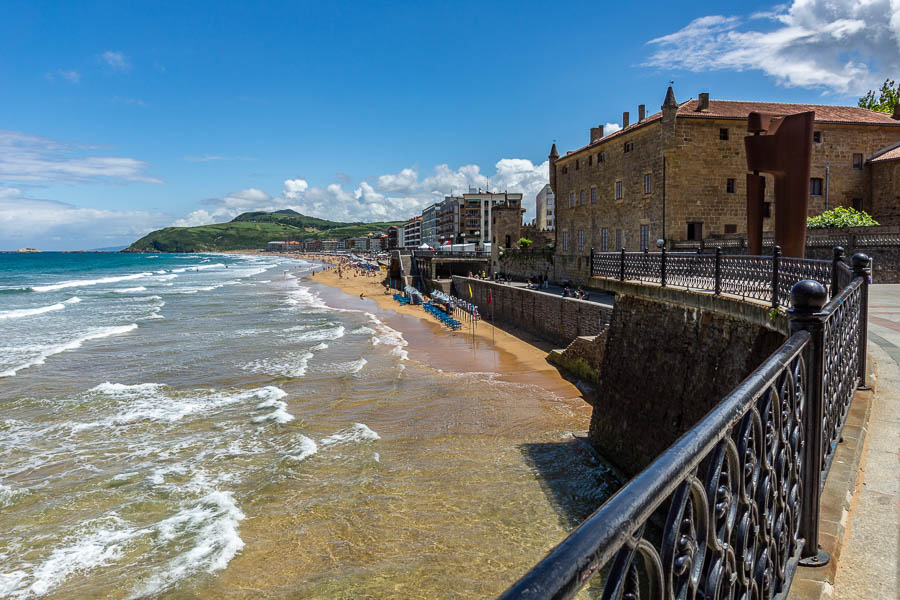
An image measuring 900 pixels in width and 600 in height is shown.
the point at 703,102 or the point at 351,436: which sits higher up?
the point at 703,102

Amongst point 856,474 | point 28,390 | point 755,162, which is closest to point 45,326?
point 28,390

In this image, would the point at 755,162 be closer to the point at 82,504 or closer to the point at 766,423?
the point at 766,423

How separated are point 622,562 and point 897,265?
83.7 feet

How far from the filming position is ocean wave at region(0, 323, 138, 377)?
20.1 metres

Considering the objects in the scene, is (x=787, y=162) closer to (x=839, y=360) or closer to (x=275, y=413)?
(x=839, y=360)

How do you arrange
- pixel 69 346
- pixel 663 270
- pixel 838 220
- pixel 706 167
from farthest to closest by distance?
pixel 706 167 → pixel 838 220 → pixel 69 346 → pixel 663 270

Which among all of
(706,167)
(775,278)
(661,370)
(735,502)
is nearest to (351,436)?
(661,370)

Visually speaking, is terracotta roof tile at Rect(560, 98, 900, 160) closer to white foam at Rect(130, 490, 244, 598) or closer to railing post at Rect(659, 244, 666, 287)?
railing post at Rect(659, 244, 666, 287)

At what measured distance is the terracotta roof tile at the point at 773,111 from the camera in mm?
28641

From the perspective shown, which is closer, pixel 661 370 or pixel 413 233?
pixel 661 370

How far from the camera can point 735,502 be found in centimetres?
192

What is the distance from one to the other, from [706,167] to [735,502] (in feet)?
98.5

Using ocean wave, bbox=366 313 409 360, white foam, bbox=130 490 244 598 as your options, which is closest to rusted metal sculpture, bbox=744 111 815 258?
white foam, bbox=130 490 244 598

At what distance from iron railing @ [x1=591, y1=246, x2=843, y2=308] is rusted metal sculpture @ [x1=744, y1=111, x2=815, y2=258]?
1.54 metres
